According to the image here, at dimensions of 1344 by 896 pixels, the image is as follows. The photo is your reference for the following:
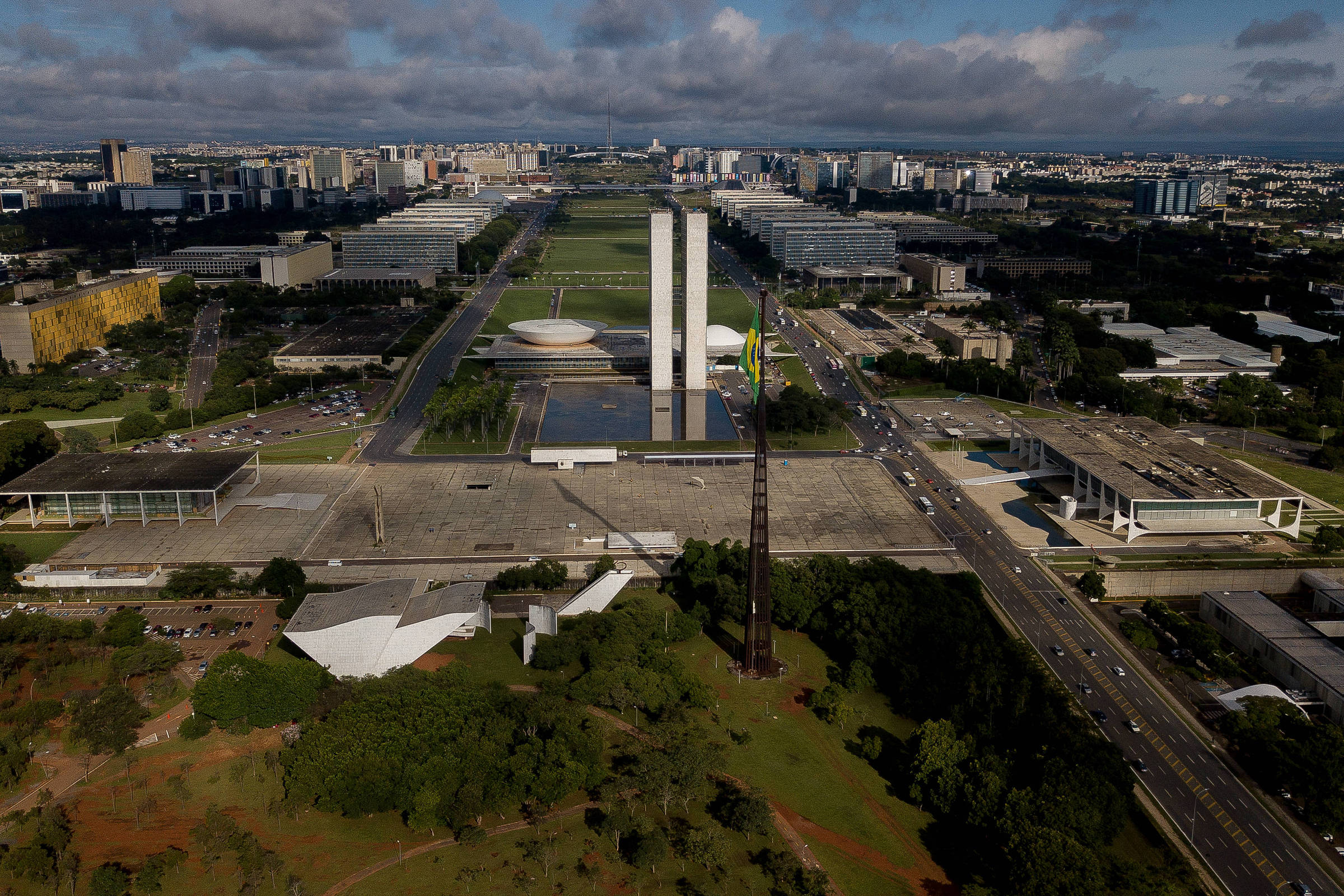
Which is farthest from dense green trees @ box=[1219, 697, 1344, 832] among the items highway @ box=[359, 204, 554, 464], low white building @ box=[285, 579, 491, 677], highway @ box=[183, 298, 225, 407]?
highway @ box=[183, 298, 225, 407]

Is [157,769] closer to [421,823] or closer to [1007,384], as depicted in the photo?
[421,823]

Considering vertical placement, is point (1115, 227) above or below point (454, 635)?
above

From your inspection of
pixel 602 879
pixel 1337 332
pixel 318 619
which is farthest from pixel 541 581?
pixel 1337 332

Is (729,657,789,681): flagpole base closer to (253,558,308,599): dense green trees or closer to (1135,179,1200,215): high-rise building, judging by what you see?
(253,558,308,599): dense green trees

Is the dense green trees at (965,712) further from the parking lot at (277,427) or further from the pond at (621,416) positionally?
the parking lot at (277,427)

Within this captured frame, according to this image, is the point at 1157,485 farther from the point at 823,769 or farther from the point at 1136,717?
the point at 823,769

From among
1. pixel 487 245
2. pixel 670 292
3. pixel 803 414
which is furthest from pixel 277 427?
pixel 487 245

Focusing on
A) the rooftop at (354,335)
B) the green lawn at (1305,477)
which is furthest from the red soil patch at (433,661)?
the rooftop at (354,335)
